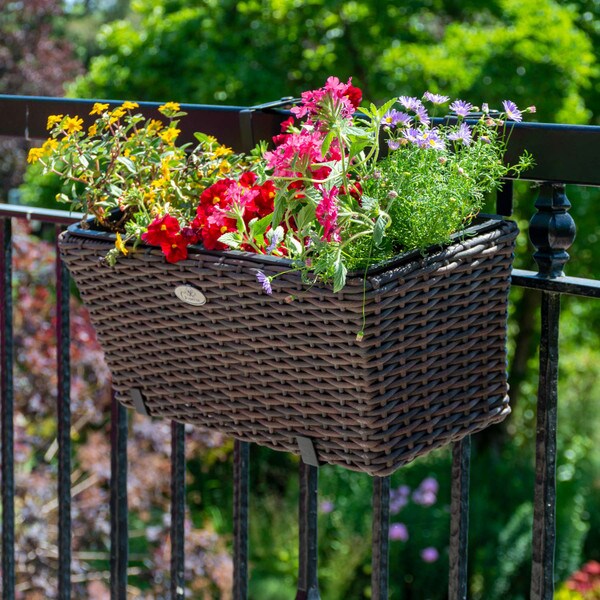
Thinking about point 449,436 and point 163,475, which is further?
point 163,475

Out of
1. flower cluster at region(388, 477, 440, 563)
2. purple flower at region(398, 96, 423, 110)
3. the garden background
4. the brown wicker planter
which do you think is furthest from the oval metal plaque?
flower cluster at region(388, 477, 440, 563)

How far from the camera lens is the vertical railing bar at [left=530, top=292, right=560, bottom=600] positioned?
1.28m

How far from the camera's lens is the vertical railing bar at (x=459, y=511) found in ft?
4.41

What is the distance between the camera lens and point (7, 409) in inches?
72.8

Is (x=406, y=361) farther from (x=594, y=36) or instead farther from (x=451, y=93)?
(x=594, y=36)

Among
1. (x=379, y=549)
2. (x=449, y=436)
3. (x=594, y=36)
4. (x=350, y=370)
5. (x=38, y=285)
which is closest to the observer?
(x=350, y=370)

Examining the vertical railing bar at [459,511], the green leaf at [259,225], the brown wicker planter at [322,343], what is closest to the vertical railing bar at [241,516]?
the brown wicker planter at [322,343]

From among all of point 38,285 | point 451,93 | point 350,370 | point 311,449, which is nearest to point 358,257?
point 350,370

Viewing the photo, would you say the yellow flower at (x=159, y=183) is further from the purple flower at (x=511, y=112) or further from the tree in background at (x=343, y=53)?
the tree in background at (x=343, y=53)

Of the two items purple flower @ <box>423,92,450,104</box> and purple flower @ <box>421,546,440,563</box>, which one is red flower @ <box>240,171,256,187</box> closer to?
purple flower @ <box>423,92,450,104</box>

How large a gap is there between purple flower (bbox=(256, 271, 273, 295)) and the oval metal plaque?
0.37ft

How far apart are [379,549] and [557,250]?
45 centimetres

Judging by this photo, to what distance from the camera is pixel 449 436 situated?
1.20m

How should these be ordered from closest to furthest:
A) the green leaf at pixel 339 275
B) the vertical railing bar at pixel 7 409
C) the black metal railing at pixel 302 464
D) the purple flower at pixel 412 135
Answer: the green leaf at pixel 339 275, the purple flower at pixel 412 135, the black metal railing at pixel 302 464, the vertical railing bar at pixel 7 409
